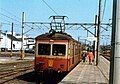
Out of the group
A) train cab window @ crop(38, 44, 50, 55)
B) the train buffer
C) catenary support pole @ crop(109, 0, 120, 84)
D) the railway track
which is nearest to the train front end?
train cab window @ crop(38, 44, 50, 55)

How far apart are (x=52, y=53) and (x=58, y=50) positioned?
0.38 m

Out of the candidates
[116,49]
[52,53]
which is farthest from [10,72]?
[116,49]

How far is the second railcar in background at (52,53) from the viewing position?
20.0 m

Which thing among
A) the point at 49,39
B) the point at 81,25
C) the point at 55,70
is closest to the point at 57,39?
the point at 49,39

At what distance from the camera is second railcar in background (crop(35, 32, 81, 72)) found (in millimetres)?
20016

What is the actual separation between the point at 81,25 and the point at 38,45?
31.0m

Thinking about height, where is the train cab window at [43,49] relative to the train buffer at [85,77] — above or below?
above

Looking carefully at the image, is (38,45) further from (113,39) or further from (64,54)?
(113,39)

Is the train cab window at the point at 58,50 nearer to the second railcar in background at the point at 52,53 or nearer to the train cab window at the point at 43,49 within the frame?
the second railcar in background at the point at 52,53

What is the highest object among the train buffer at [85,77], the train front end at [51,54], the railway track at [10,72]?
the train front end at [51,54]

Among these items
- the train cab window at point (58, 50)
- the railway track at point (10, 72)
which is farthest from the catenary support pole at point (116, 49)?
the train cab window at point (58, 50)

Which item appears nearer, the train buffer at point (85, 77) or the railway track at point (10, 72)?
the train buffer at point (85, 77)

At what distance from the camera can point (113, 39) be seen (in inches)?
282

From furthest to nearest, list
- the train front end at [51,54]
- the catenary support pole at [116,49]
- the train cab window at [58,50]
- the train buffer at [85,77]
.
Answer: the train cab window at [58,50], the train front end at [51,54], the train buffer at [85,77], the catenary support pole at [116,49]
